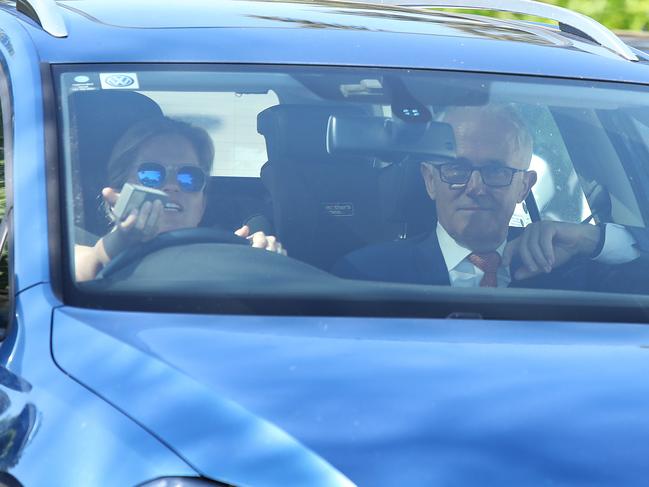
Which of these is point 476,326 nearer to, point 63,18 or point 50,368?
point 50,368

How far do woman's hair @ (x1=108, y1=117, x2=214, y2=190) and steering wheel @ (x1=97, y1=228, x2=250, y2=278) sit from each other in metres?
0.16

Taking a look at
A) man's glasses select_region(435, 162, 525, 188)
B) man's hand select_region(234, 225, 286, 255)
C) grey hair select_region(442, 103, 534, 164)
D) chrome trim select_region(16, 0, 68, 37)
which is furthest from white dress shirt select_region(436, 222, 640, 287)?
chrome trim select_region(16, 0, 68, 37)

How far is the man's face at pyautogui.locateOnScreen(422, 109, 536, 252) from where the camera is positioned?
317 centimetres

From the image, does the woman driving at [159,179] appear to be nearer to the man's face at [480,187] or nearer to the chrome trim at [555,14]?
the man's face at [480,187]

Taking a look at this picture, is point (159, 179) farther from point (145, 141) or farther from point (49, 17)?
point (49, 17)

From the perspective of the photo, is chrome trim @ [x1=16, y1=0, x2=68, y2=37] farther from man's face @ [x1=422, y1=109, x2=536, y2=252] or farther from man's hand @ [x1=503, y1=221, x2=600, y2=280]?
man's hand @ [x1=503, y1=221, x2=600, y2=280]

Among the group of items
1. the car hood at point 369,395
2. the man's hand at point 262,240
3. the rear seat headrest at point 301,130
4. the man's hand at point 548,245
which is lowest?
the man's hand at point 548,245

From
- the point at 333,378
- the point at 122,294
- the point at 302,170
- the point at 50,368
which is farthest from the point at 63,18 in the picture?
the point at 333,378

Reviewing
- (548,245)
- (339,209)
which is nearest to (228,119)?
(339,209)

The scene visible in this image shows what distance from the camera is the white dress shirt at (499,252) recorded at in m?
3.00

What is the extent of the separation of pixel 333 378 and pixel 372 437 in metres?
0.20

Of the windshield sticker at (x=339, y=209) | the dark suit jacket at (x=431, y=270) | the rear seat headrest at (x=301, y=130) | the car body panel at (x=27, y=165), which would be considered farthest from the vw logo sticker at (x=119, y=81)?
the dark suit jacket at (x=431, y=270)

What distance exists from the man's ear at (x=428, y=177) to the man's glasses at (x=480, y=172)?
0.02 metres

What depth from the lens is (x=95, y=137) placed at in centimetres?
296
